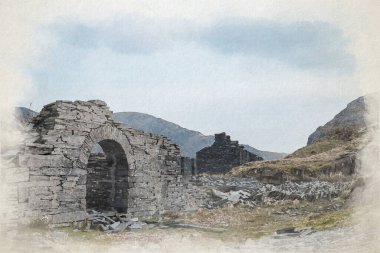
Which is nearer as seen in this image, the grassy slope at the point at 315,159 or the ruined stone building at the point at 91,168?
the ruined stone building at the point at 91,168

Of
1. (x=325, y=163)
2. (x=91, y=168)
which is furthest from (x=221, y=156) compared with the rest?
(x=91, y=168)

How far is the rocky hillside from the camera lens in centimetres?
2188

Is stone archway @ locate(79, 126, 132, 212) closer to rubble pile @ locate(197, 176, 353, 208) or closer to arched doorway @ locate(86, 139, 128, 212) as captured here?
arched doorway @ locate(86, 139, 128, 212)

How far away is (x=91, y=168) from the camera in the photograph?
13266 millimetres

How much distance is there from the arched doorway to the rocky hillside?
449 inches

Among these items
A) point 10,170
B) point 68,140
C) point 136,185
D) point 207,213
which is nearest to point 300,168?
point 207,213

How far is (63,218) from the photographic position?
10.1 meters

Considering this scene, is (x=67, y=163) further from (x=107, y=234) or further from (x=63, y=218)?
(x=107, y=234)

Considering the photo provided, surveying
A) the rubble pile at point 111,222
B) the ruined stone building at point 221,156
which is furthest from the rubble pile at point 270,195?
the ruined stone building at point 221,156

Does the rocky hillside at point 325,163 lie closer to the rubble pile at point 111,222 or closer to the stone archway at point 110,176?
the stone archway at point 110,176

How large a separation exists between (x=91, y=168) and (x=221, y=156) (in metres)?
19.1

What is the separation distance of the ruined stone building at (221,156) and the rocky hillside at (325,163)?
9.07ft

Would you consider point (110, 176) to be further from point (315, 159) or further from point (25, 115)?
point (315, 159)

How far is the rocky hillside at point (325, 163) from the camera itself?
2188cm
